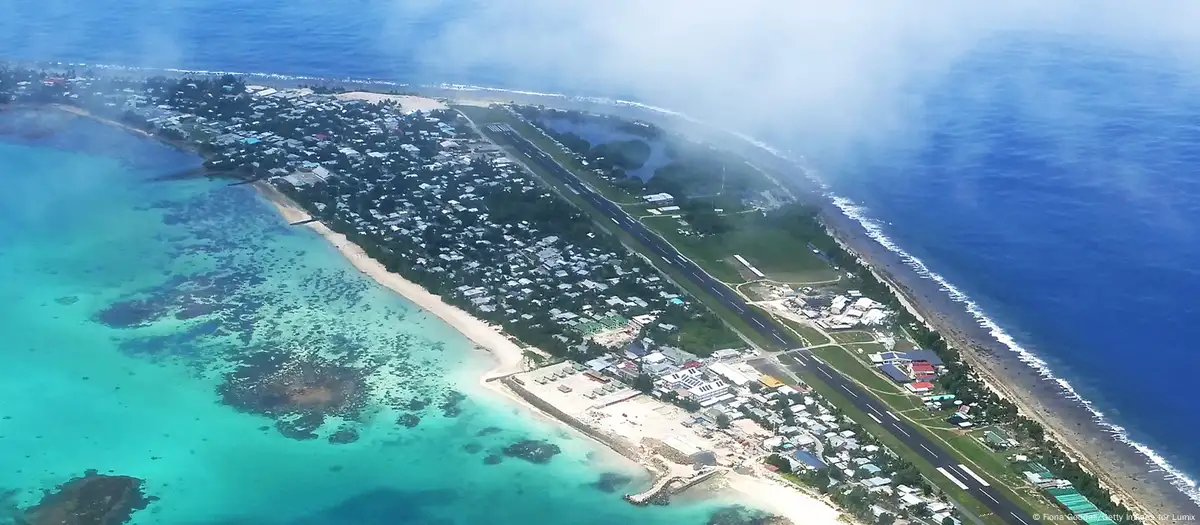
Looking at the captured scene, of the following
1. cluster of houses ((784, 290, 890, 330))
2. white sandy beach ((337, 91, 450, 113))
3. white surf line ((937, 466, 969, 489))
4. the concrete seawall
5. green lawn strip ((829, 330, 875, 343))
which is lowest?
white surf line ((937, 466, 969, 489))

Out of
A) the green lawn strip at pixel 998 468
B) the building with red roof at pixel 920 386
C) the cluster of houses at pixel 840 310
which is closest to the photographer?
the green lawn strip at pixel 998 468

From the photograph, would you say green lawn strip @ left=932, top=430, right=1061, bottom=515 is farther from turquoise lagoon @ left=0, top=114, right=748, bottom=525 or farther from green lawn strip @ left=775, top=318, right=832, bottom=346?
turquoise lagoon @ left=0, top=114, right=748, bottom=525

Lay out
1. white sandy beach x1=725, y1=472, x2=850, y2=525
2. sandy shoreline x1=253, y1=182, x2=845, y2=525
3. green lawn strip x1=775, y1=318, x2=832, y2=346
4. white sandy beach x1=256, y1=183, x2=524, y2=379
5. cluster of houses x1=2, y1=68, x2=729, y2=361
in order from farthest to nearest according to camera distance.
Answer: cluster of houses x1=2, y1=68, x2=729, y2=361 → green lawn strip x1=775, y1=318, x2=832, y2=346 → white sandy beach x1=256, y1=183, x2=524, y2=379 → sandy shoreline x1=253, y1=182, x2=845, y2=525 → white sandy beach x1=725, y1=472, x2=850, y2=525

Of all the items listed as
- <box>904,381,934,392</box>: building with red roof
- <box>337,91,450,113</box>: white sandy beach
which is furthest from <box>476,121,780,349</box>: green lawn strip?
<box>337,91,450,113</box>: white sandy beach

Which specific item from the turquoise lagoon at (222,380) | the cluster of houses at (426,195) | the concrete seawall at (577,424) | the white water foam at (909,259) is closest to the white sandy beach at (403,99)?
the cluster of houses at (426,195)

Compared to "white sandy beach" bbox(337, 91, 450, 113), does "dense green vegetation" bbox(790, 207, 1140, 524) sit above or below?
below

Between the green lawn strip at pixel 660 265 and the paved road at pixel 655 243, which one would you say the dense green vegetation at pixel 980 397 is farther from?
the green lawn strip at pixel 660 265

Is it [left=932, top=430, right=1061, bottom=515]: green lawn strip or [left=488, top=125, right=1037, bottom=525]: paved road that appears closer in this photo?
[left=932, top=430, right=1061, bottom=515]: green lawn strip

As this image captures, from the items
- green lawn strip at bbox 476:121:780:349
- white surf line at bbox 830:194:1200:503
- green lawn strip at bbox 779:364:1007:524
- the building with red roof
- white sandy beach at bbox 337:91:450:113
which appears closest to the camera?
green lawn strip at bbox 779:364:1007:524

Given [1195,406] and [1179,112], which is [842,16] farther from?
[1195,406]
